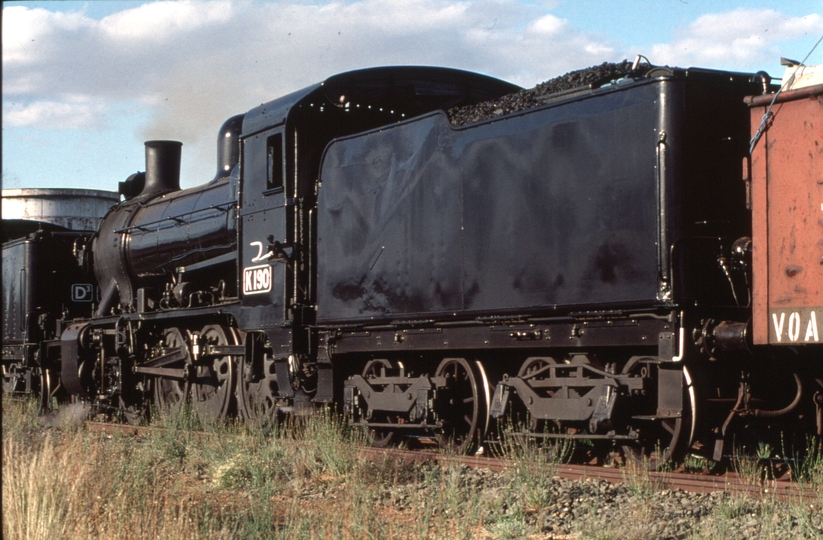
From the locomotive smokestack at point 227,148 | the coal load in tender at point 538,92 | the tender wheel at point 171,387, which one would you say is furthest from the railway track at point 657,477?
the locomotive smokestack at point 227,148

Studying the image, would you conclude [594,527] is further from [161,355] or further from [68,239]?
[68,239]

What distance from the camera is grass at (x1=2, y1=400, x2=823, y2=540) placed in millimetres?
4996

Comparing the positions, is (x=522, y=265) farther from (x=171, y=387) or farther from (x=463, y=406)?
(x=171, y=387)

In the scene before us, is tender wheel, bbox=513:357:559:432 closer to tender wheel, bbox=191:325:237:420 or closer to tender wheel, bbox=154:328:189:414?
tender wheel, bbox=191:325:237:420

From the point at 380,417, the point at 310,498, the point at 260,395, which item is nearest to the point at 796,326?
the point at 310,498

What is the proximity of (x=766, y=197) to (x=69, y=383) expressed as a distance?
10.0 meters

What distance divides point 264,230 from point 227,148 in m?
3.21

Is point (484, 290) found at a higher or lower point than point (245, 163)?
lower

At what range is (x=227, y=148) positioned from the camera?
40.4ft

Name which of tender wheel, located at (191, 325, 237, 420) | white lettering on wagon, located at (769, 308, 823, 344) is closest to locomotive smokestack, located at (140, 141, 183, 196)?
tender wheel, located at (191, 325, 237, 420)

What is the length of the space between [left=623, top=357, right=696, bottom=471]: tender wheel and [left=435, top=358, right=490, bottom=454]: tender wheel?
4.08 feet

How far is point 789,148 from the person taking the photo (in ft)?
19.1

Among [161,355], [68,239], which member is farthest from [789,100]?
[68,239]

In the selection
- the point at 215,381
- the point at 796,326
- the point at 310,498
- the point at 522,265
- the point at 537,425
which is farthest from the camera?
the point at 215,381
